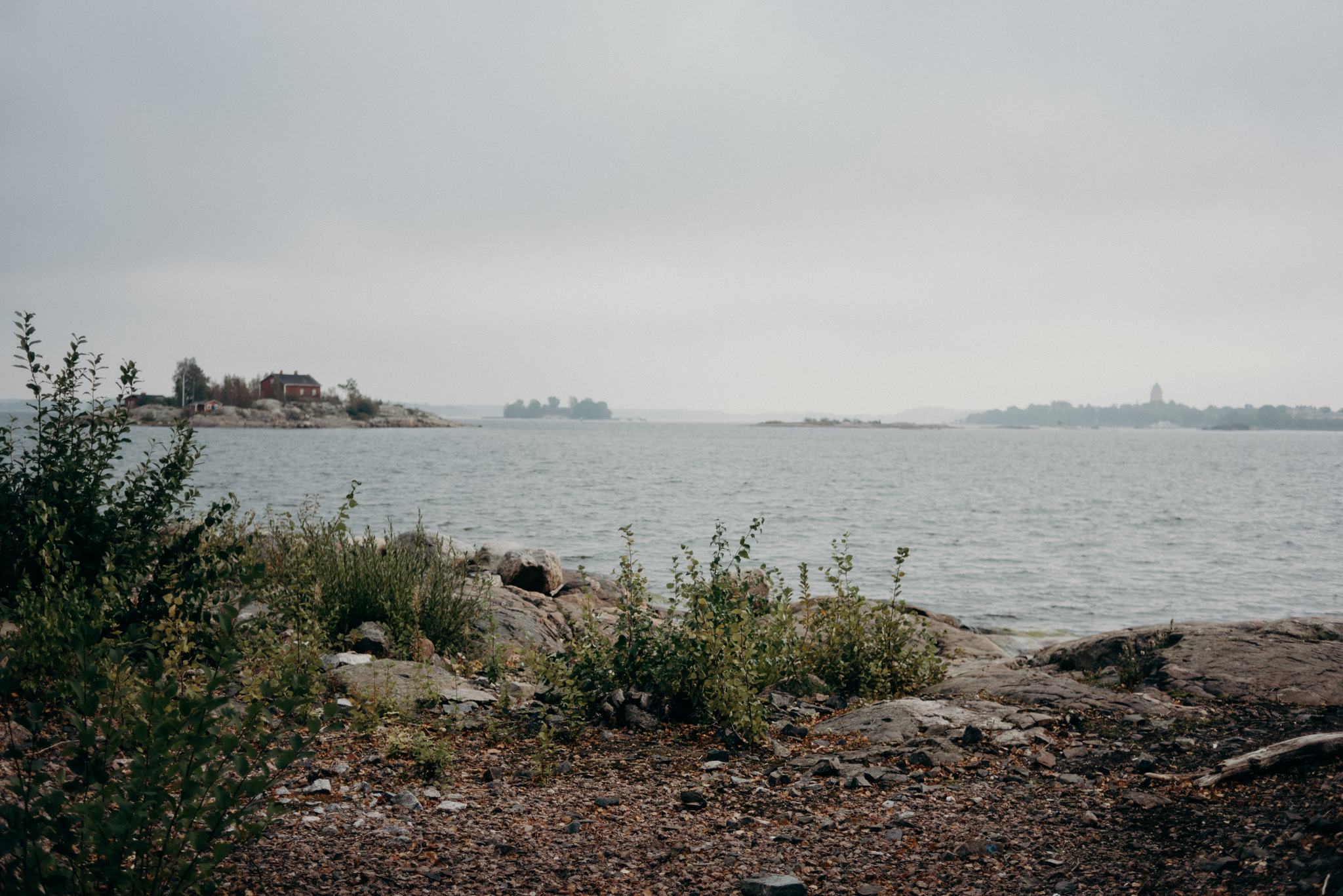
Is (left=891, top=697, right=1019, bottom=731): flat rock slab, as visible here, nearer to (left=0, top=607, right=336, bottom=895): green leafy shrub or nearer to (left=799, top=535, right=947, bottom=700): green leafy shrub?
(left=799, top=535, right=947, bottom=700): green leafy shrub

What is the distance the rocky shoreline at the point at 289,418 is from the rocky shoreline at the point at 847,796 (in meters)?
106

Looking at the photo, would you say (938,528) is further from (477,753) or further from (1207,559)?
(477,753)

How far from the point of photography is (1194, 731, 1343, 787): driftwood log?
432 centimetres

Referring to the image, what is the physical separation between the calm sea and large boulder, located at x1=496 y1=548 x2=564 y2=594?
10.3 ft

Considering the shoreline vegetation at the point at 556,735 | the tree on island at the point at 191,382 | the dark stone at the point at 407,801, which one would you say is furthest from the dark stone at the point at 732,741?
the tree on island at the point at 191,382

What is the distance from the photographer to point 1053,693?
6.77m

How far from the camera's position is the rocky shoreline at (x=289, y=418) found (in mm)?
104375

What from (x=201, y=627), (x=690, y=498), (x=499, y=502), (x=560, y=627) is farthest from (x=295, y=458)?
(x=201, y=627)

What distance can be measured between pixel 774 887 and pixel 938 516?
32.5 m

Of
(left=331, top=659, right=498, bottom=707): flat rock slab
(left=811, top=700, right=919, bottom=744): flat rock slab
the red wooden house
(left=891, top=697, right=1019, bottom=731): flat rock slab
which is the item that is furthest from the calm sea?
the red wooden house

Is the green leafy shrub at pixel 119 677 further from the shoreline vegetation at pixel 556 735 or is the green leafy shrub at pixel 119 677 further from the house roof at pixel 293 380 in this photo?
the house roof at pixel 293 380

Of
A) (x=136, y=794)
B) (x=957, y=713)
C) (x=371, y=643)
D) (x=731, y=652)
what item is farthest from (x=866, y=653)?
(x=136, y=794)

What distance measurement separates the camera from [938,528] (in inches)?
1191

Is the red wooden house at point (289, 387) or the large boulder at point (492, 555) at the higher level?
the red wooden house at point (289, 387)
